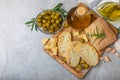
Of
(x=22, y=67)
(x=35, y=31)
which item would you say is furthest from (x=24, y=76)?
(x=35, y=31)

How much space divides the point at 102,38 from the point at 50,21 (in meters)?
0.17

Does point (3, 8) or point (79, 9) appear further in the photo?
point (3, 8)

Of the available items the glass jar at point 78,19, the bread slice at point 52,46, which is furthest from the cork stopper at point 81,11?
the bread slice at point 52,46

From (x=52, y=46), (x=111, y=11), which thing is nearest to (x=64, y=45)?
(x=52, y=46)

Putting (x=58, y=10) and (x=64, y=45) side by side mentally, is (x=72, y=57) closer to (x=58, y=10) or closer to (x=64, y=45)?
(x=64, y=45)

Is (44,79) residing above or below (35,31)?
below

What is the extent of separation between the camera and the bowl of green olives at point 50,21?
1.03 m

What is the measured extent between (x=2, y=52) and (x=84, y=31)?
0.27 metres

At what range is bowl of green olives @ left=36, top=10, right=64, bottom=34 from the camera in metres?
1.03

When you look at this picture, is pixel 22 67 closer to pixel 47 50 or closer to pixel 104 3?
pixel 47 50

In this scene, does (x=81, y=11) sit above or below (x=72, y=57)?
above

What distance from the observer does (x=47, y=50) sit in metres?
1.03

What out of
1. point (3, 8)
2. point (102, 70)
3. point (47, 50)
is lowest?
point (102, 70)

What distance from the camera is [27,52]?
105cm
